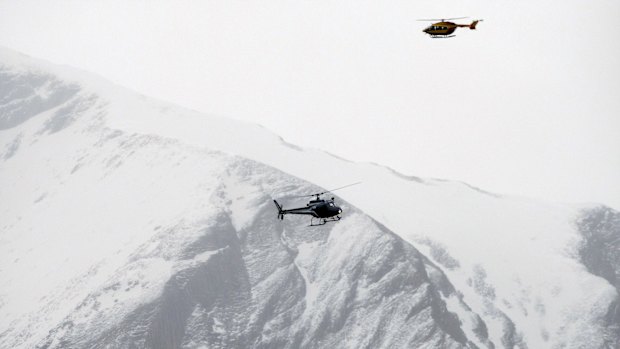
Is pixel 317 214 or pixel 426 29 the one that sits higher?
pixel 426 29

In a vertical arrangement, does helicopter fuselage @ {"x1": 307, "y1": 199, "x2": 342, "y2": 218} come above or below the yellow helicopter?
below

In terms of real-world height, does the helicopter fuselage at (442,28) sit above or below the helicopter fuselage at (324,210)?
above

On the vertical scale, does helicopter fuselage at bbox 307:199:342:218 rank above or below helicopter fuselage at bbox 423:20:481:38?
below

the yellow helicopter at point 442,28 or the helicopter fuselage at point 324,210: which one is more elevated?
the yellow helicopter at point 442,28

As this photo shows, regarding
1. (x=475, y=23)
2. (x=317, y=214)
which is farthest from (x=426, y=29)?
(x=317, y=214)

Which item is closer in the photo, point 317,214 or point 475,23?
point 475,23

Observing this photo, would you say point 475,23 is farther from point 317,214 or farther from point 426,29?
point 317,214

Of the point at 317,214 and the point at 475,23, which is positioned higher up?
the point at 475,23

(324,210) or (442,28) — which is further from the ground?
(442,28)
